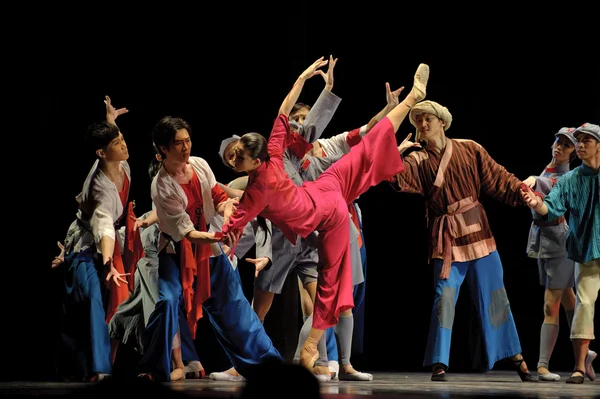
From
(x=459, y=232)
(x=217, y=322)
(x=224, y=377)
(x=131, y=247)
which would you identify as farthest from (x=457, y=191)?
(x=131, y=247)

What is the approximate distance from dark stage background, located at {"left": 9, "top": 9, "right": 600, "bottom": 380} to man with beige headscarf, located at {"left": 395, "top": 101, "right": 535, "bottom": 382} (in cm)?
151

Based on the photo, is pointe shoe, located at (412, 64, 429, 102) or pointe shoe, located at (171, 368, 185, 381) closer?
pointe shoe, located at (412, 64, 429, 102)

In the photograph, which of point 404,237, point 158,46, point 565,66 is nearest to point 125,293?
point 158,46

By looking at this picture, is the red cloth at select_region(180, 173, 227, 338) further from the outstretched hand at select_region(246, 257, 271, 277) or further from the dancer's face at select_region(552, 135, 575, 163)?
the dancer's face at select_region(552, 135, 575, 163)

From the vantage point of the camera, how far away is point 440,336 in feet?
15.3

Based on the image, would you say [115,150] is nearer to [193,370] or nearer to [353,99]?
[193,370]

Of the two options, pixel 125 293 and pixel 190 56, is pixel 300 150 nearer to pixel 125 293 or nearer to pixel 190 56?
pixel 125 293

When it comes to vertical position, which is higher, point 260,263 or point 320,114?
point 320,114

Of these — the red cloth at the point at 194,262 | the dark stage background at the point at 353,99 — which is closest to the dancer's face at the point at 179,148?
the red cloth at the point at 194,262

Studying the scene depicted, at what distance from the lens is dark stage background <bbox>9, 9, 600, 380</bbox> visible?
6.21 metres

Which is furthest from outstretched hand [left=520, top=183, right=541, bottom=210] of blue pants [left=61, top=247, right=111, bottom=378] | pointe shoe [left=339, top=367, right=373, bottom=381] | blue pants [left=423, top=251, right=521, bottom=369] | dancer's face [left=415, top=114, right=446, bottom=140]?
blue pants [left=61, top=247, right=111, bottom=378]

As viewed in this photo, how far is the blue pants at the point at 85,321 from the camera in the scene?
14.8 ft

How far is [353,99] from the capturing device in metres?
6.63

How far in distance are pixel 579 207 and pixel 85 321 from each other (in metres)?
2.60
